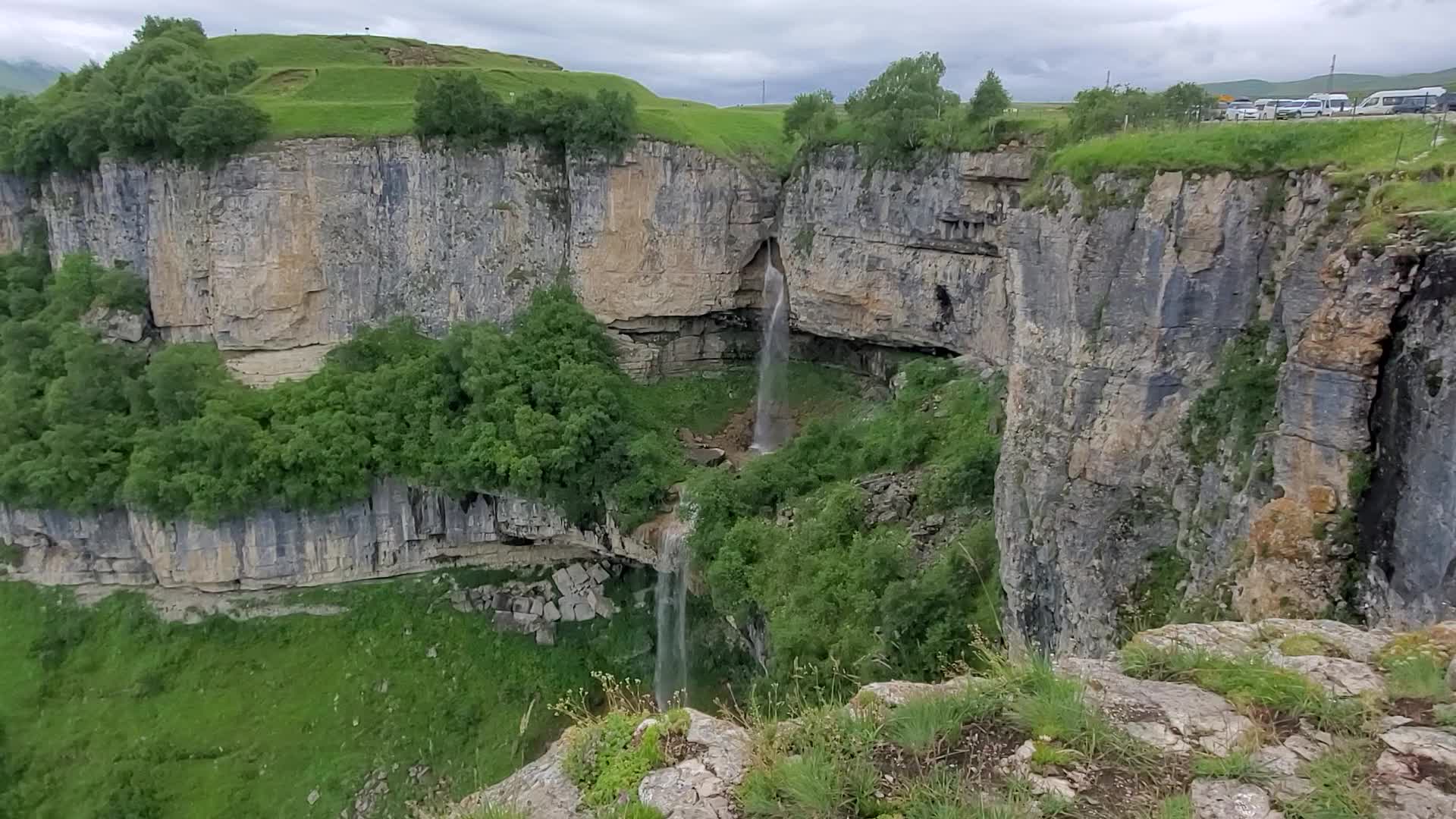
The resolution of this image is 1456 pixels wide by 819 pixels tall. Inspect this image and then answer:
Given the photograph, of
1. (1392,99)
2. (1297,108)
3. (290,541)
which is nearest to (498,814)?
(1392,99)

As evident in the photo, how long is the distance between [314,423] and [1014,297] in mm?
18824

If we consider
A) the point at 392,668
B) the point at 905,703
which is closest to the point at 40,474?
the point at 392,668

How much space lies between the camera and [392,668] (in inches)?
893

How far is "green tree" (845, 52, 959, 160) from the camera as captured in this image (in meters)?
23.2

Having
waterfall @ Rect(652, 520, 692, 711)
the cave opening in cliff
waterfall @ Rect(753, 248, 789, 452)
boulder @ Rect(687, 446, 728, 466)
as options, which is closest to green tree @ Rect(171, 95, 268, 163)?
boulder @ Rect(687, 446, 728, 466)

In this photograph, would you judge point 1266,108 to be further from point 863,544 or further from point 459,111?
point 459,111

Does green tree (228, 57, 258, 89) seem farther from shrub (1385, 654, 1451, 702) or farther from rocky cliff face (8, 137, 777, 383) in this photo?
shrub (1385, 654, 1451, 702)

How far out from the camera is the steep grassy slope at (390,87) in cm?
2612

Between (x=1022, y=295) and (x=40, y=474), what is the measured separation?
24493 mm

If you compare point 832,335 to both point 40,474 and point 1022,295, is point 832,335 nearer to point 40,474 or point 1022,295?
point 1022,295

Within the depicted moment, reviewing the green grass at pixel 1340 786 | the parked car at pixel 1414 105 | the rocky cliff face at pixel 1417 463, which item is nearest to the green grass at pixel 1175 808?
the green grass at pixel 1340 786

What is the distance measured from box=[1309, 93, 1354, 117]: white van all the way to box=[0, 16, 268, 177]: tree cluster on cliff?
2603 centimetres

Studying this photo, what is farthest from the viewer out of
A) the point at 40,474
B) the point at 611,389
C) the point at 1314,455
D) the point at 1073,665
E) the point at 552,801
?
the point at 611,389

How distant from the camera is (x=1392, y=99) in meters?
13.1
